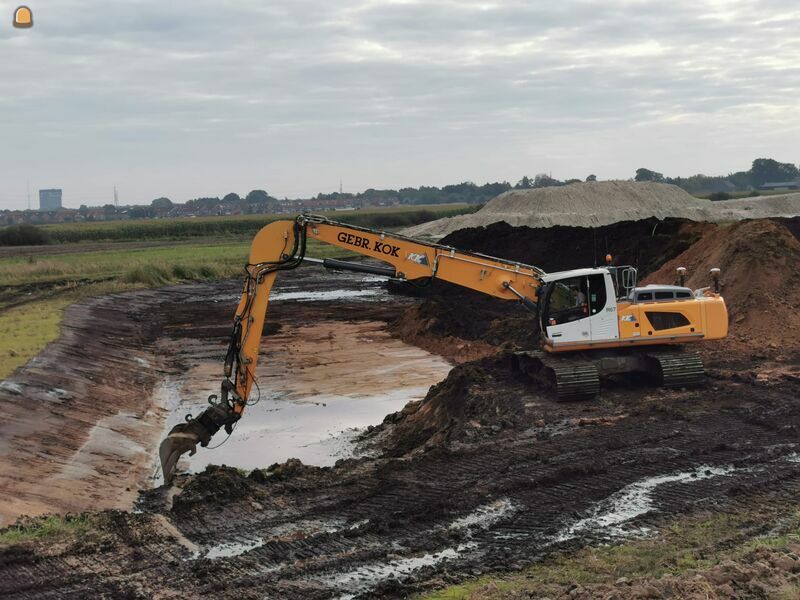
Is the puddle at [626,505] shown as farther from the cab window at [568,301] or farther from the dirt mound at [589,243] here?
the dirt mound at [589,243]

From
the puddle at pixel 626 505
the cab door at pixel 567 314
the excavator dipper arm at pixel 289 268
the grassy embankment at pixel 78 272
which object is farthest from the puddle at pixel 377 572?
the grassy embankment at pixel 78 272

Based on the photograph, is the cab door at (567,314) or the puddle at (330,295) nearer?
the cab door at (567,314)

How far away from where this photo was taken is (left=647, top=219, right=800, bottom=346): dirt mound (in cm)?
2566

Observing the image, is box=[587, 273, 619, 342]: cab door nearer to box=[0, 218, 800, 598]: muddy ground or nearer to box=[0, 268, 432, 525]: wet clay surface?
box=[0, 218, 800, 598]: muddy ground

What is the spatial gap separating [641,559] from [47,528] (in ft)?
26.4

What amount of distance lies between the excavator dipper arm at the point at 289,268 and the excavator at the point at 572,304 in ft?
0.08

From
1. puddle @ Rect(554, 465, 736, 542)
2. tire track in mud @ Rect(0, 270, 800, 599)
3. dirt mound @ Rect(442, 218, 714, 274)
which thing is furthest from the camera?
dirt mound @ Rect(442, 218, 714, 274)

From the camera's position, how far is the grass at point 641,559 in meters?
10.4

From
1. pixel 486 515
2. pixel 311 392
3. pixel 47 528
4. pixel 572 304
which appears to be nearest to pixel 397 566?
pixel 486 515

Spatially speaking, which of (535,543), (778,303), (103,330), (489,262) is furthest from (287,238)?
(103,330)

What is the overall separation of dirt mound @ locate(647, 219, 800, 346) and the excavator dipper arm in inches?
369

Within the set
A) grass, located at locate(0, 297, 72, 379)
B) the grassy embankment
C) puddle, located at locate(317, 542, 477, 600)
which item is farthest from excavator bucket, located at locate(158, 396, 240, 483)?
the grassy embankment

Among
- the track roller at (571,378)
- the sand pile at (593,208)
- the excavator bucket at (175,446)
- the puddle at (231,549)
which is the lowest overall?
the puddle at (231,549)

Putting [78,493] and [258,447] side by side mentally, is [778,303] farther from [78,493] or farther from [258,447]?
[78,493]
